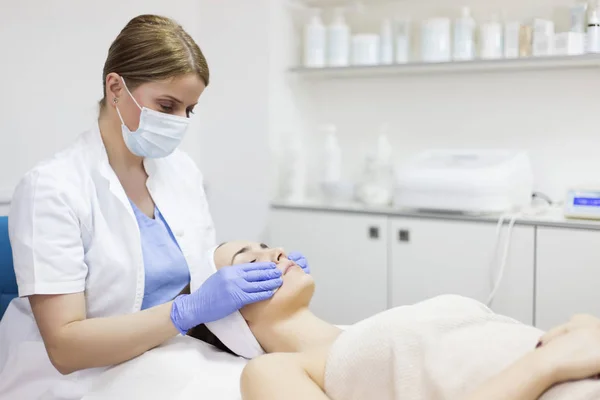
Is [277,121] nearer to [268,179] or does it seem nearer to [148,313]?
[268,179]

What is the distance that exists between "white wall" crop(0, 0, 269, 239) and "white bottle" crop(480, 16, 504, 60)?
820 mm

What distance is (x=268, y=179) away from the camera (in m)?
2.60

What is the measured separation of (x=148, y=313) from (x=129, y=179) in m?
0.36

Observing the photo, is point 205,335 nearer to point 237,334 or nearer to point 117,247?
point 237,334

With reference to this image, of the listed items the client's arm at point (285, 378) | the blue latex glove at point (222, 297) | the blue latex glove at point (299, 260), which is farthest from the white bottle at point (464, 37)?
the client's arm at point (285, 378)

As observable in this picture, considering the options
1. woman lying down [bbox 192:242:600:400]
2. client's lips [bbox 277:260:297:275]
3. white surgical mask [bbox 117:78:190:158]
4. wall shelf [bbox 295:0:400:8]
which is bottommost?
woman lying down [bbox 192:242:600:400]

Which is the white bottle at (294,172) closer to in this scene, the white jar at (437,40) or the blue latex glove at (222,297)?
the white jar at (437,40)

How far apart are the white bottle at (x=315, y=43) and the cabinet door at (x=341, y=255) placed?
2.00ft

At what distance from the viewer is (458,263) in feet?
7.30

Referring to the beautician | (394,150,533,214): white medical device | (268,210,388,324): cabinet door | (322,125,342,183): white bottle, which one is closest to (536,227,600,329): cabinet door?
(394,150,533,214): white medical device

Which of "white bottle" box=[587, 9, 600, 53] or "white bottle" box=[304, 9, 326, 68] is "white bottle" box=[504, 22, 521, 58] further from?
"white bottle" box=[304, 9, 326, 68]

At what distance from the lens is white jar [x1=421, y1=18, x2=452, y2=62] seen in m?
2.38

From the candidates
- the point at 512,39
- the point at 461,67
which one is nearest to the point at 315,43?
the point at 461,67

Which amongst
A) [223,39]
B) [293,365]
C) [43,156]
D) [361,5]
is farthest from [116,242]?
[361,5]
